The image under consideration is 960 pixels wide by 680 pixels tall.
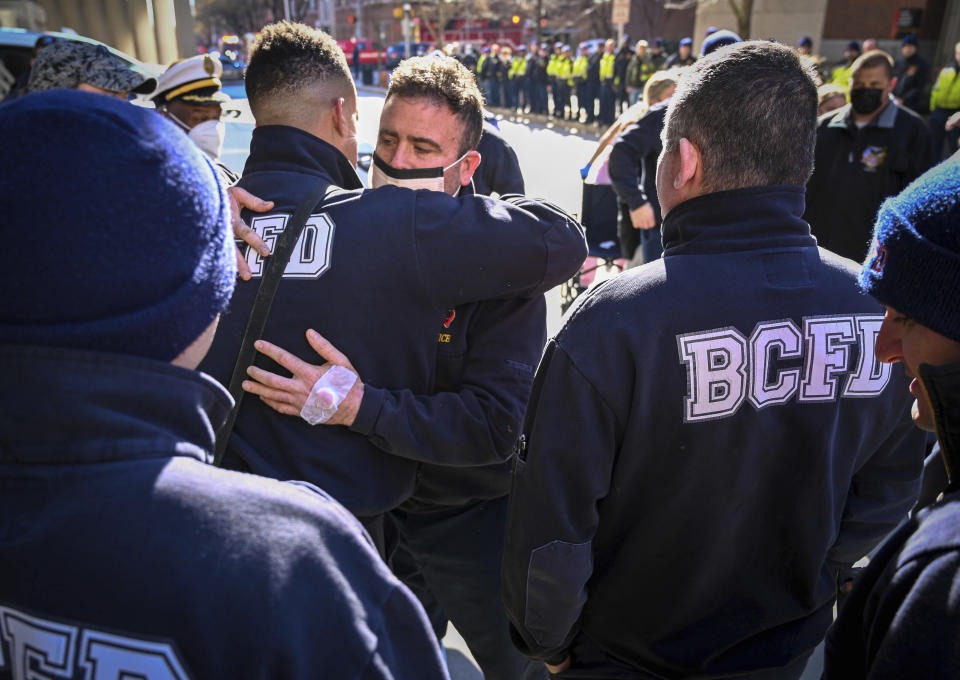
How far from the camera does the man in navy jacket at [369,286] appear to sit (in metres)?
1.73

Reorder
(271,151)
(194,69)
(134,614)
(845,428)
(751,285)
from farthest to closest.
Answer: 1. (194,69)
2. (271,151)
3. (845,428)
4. (751,285)
5. (134,614)

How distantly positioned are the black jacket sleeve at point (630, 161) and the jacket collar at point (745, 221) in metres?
3.69

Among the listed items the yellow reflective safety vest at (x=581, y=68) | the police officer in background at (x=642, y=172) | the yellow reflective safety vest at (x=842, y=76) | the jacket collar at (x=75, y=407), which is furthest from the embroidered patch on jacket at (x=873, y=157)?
the yellow reflective safety vest at (x=581, y=68)

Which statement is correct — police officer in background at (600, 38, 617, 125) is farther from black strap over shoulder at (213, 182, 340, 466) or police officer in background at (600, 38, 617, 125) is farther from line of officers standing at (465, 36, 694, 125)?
black strap over shoulder at (213, 182, 340, 466)

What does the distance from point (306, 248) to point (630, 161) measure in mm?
3952

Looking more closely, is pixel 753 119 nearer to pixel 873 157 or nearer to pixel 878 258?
pixel 878 258

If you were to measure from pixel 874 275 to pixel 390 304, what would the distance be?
105 centimetres

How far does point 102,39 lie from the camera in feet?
33.1

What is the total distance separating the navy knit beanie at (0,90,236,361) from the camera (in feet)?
2.58

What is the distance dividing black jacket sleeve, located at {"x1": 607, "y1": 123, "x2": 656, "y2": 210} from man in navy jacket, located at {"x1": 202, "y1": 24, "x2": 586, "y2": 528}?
11.2ft

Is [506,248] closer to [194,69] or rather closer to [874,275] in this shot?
[874,275]

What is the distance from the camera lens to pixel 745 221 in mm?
1595

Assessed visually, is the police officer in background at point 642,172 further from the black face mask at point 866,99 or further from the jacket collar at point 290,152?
the jacket collar at point 290,152

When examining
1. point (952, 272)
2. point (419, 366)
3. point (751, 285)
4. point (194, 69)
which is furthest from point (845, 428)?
point (194, 69)
